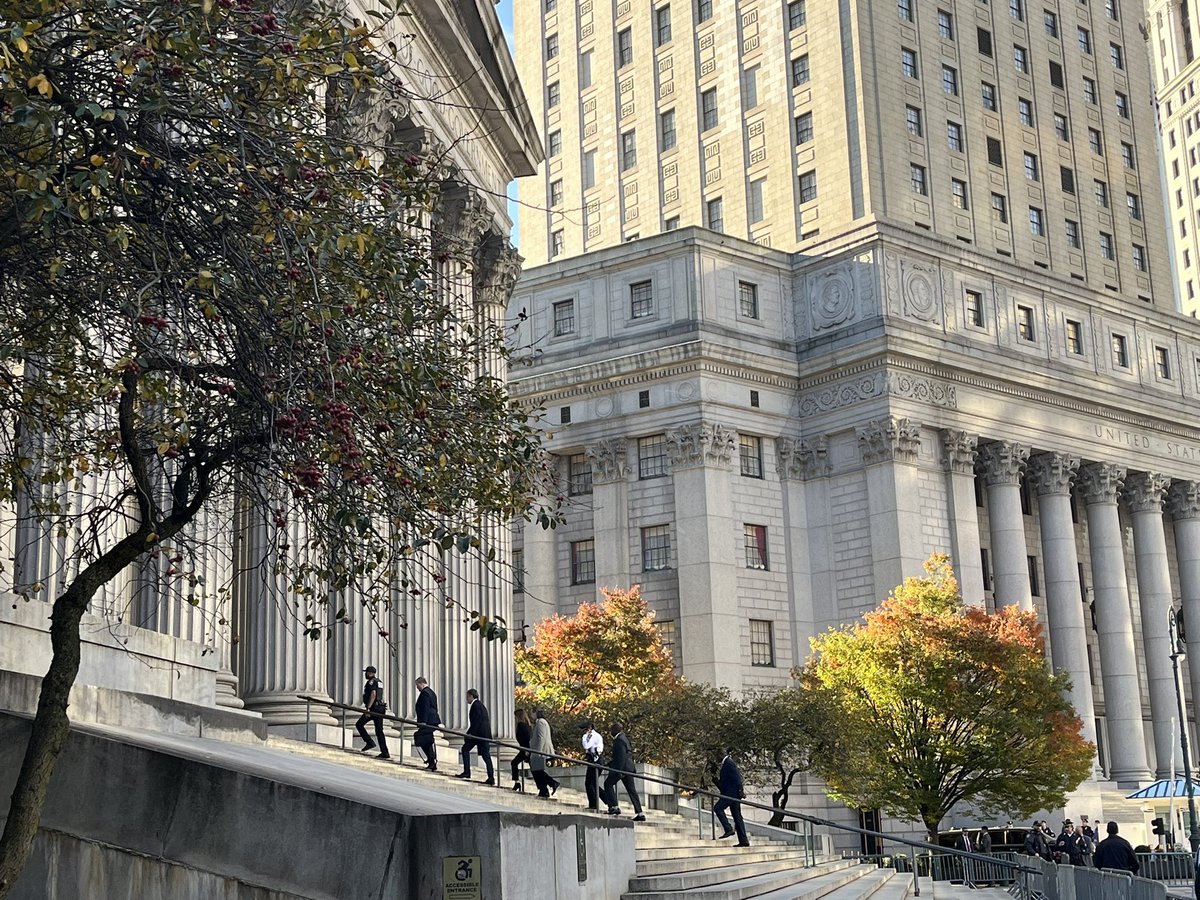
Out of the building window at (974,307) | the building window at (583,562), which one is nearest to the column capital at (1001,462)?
the building window at (974,307)

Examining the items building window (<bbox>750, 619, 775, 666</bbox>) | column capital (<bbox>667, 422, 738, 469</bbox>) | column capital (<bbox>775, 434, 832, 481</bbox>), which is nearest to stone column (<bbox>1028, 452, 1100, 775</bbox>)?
column capital (<bbox>775, 434, 832, 481</bbox>)

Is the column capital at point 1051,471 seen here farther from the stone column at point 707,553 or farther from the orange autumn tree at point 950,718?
the orange autumn tree at point 950,718

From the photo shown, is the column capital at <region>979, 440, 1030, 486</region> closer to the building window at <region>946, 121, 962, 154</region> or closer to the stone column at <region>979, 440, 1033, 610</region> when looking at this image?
the stone column at <region>979, 440, 1033, 610</region>

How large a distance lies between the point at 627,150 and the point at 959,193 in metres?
18.1

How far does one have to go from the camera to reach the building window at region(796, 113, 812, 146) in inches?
2931

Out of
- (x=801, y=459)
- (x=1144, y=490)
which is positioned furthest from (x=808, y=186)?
(x=1144, y=490)

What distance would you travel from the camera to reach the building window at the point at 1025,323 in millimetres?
69250

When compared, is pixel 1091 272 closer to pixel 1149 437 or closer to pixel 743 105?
pixel 1149 437

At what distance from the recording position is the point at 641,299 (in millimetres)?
65938

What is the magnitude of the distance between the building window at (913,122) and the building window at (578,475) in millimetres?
22146

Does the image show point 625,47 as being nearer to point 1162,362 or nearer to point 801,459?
point 801,459

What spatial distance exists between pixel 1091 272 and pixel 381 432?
2918 inches

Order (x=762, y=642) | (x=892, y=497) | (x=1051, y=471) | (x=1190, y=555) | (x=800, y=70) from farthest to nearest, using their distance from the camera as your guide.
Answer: (x=800, y=70)
(x=1190, y=555)
(x=1051, y=471)
(x=762, y=642)
(x=892, y=497)

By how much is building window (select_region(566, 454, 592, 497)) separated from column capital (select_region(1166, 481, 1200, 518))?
1126 inches
